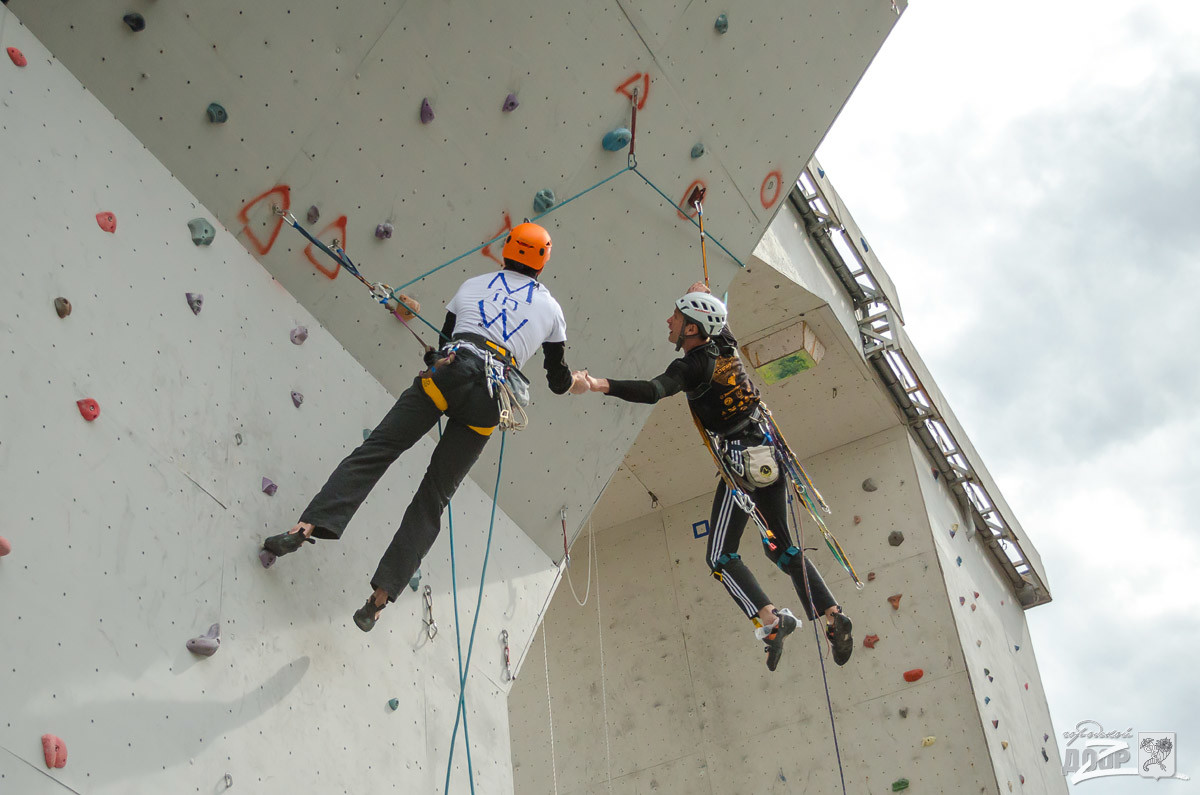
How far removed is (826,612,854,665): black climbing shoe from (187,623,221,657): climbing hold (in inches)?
88.6

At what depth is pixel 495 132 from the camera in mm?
4117

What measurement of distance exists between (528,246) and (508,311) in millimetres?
269

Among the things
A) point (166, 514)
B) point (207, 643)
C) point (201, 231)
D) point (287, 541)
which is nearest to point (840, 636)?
point (287, 541)

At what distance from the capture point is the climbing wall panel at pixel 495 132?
137 inches

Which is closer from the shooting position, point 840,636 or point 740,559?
point 840,636

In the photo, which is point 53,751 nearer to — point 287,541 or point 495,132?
point 287,541

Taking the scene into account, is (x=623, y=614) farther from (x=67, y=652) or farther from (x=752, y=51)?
(x=67, y=652)

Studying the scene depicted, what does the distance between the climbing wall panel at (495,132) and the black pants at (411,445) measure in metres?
0.73

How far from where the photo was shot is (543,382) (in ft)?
15.6

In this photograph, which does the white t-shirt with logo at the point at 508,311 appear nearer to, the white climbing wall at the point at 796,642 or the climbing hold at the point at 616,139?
the climbing hold at the point at 616,139

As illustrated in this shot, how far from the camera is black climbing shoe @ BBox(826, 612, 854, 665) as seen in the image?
174 inches

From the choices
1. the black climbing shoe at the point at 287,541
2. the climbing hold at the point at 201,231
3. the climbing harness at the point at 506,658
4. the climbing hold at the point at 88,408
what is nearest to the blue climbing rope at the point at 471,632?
the climbing harness at the point at 506,658

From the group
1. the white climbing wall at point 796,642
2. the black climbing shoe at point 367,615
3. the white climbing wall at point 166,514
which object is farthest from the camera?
the white climbing wall at point 796,642

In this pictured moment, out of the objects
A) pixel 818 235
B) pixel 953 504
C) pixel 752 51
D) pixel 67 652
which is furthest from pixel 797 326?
pixel 67 652
